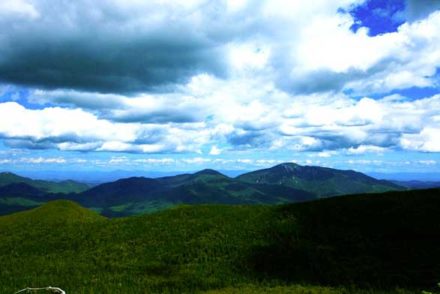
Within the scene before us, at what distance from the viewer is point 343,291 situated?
30.0m

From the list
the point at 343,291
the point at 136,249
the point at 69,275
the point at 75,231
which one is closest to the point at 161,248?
the point at 136,249

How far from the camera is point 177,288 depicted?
31781mm

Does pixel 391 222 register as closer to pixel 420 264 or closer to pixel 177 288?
pixel 420 264

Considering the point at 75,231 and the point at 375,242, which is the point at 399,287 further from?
the point at 75,231

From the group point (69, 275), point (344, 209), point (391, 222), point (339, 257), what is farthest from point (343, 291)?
point (69, 275)

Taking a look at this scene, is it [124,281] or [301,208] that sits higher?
[301,208]

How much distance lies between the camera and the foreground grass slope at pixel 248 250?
33.0m

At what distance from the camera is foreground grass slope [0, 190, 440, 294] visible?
1298 inches

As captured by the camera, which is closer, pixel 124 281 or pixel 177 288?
pixel 177 288

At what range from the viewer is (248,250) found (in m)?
41.7

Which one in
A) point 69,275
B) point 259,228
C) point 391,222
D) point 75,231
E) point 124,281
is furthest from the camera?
point 75,231

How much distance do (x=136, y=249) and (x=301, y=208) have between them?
66.0ft

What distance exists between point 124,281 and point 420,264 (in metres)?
23.8

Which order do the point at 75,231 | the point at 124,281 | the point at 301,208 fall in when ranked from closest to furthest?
1. the point at 124,281
2. the point at 301,208
3. the point at 75,231
